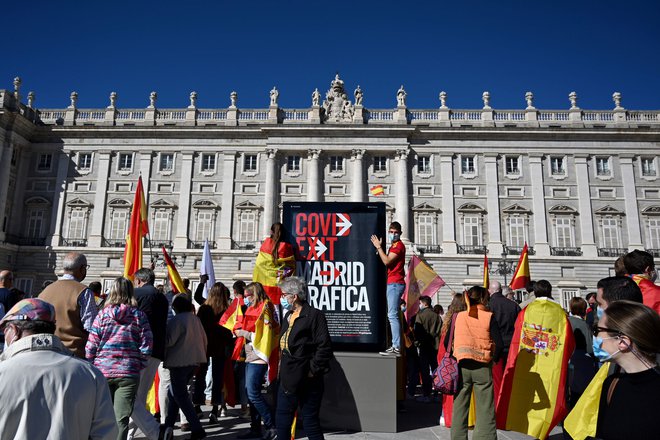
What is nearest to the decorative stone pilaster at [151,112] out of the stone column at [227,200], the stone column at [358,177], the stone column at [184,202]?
the stone column at [184,202]

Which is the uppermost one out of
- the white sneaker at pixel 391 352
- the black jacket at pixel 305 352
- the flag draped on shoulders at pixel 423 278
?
the flag draped on shoulders at pixel 423 278

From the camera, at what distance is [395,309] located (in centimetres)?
738

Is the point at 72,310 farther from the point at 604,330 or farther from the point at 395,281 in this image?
the point at 604,330

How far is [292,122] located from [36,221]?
20.1m

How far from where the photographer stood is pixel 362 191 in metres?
32.9

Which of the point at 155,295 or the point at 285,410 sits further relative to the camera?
the point at 155,295

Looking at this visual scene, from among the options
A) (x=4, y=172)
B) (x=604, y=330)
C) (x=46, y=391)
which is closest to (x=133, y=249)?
(x=46, y=391)

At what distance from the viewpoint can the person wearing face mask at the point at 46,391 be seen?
91.9 inches

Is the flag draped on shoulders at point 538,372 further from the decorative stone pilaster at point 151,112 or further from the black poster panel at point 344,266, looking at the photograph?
the decorative stone pilaster at point 151,112

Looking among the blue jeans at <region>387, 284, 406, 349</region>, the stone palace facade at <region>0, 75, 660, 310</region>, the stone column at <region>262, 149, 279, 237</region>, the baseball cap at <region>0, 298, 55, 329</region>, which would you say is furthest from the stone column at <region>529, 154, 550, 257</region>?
the baseball cap at <region>0, 298, 55, 329</region>

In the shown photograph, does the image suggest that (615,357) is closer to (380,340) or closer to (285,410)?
(285,410)

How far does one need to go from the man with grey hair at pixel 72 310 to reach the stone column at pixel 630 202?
3488 cm

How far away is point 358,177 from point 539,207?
42.5ft

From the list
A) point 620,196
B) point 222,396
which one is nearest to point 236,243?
point 222,396
